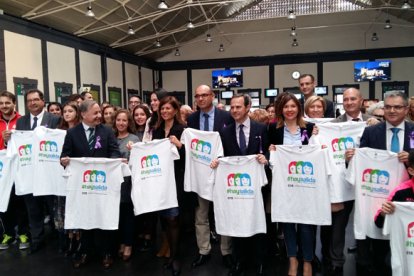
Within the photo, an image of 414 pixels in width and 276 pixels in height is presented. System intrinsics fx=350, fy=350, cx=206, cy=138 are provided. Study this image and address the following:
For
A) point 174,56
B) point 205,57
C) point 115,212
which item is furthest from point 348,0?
point 115,212

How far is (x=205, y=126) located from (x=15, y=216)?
2.62 m

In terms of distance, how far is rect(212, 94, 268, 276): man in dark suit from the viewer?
3008 mm

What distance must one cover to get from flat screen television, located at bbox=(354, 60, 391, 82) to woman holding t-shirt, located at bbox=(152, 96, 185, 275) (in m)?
12.7

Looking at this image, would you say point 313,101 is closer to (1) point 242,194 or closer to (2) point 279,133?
(2) point 279,133

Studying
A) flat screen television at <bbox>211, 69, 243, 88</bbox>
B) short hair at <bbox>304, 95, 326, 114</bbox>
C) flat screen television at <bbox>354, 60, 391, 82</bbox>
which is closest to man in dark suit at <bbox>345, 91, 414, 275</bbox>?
short hair at <bbox>304, 95, 326, 114</bbox>

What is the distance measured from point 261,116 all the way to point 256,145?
1444 millimetres

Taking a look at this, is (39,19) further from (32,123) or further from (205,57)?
(205,57)

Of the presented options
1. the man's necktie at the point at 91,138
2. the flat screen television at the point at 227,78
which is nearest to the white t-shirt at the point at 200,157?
the man's necktie at the point at 91,138

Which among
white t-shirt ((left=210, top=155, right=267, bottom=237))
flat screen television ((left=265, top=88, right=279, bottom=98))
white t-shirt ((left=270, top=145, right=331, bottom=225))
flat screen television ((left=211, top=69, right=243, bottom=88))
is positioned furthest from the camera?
flat screen television ((left=211, top=69, right=243, bottom=88))

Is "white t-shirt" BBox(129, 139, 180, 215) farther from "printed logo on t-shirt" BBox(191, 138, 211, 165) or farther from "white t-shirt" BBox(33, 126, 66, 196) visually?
"white t-shirt" BBox(33, 126, 66, 196)

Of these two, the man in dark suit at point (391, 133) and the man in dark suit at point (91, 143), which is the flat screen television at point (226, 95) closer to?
the man in dark suit at point (91, 143)

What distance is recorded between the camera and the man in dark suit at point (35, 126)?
12.5 ft

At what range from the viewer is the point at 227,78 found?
50.2 ft

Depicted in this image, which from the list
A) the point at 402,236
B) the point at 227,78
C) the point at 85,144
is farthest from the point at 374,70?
the point at 85,144
